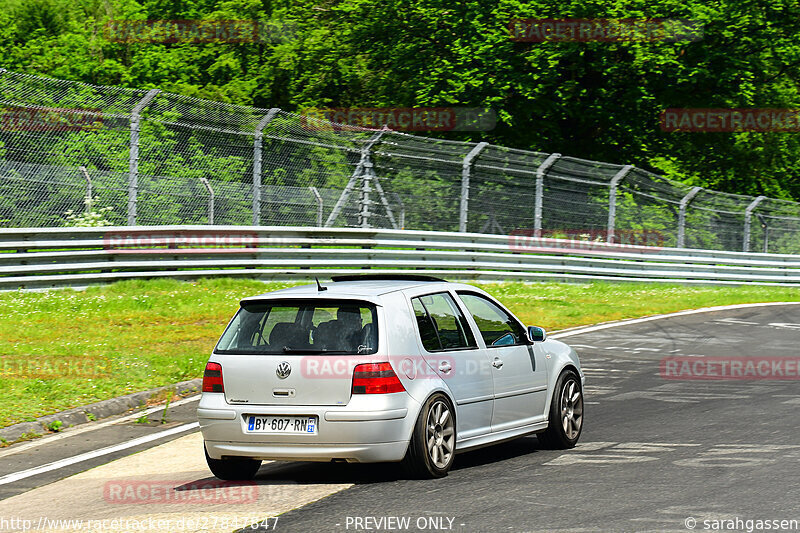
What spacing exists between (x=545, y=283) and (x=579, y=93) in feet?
37.0

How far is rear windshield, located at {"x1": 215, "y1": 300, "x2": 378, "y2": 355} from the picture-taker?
296 inches

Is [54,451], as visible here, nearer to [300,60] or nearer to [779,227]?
[779,227]

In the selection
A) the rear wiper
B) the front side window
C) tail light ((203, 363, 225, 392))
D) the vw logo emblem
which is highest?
the front side window

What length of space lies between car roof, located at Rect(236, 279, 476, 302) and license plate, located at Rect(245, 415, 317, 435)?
89cm

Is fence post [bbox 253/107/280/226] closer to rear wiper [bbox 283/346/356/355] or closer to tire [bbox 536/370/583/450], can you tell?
tire [bbox 536/370/583/450]

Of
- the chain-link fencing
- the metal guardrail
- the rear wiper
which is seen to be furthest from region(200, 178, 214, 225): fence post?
the rear wiper

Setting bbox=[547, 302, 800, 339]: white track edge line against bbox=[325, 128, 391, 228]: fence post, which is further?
bbox=[325, 128, 391, 228]: fence post

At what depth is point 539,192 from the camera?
80.0ft

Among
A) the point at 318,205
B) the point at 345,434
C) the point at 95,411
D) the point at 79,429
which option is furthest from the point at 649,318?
the point at 345,434

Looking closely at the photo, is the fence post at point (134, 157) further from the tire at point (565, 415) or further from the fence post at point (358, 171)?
the tire at point (565, 415)

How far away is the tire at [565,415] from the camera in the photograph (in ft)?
29.2

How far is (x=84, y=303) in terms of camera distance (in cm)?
1595

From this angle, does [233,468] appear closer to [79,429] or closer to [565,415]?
[79,429]

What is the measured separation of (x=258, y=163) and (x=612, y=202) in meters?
9.67
